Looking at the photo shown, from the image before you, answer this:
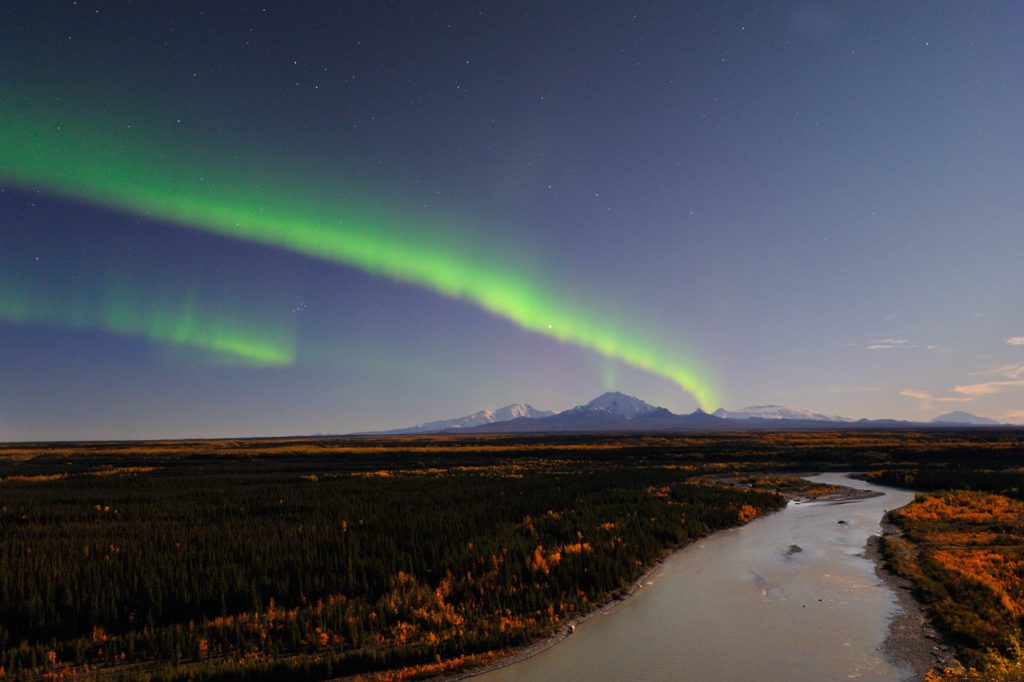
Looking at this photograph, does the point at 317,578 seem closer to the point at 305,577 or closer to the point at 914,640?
the point at 305,577

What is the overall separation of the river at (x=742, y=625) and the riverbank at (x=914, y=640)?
Result: 0.91 ft

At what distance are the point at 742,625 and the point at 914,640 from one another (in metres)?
4.29

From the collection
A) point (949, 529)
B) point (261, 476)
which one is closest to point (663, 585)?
point (949, 529)

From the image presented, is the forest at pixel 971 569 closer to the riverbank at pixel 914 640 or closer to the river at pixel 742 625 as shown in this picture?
the riverbank at pixel 914 640

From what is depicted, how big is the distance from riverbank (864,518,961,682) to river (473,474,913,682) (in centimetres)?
28

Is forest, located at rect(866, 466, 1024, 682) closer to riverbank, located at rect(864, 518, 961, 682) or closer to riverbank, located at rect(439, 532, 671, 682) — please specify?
riverbank, located at rect(864, 518, 961, 682)

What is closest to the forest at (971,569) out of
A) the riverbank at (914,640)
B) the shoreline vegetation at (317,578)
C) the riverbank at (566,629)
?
the riverbank at (914,640)

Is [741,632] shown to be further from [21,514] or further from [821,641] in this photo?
[21,514]

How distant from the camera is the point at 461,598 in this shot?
17.1 m

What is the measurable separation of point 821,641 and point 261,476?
195 ft

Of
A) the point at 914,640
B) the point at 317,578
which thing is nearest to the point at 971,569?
the point at 914,640

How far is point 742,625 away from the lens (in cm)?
1511

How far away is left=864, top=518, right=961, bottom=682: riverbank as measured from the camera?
1222 centimetres

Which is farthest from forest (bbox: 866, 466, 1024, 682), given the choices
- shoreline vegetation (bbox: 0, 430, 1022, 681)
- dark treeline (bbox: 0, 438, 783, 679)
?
dark treeline (bbox: 0, 438, 783, 679)
